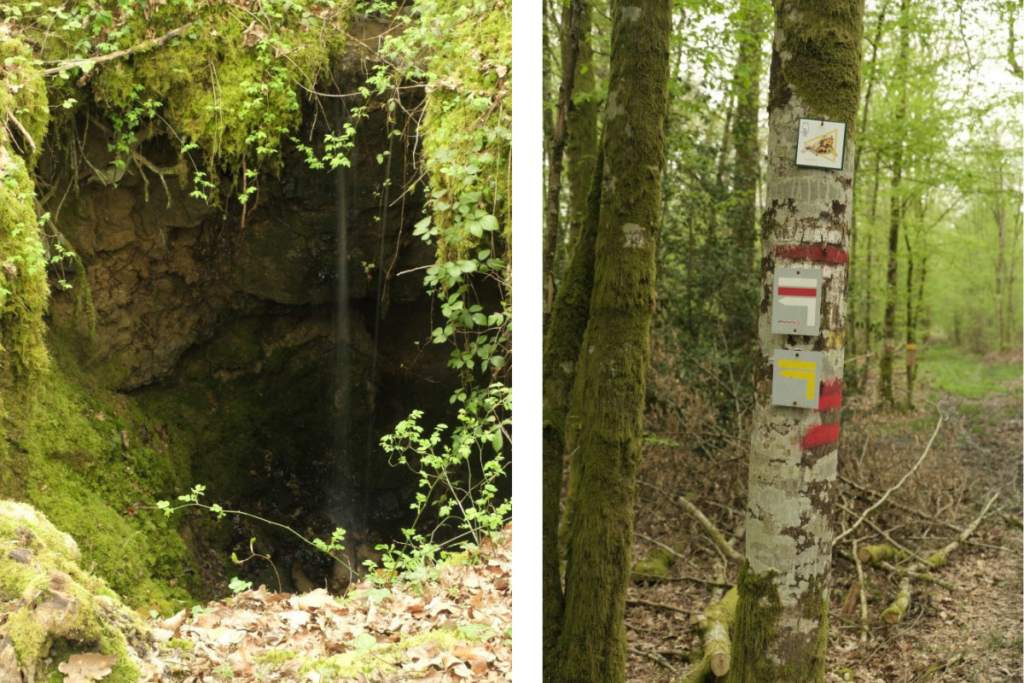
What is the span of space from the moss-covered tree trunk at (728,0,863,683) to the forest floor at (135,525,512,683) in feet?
3.18

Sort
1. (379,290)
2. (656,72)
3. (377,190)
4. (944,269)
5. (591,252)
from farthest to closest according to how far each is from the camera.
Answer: (944,269), (379,290), (377,190), (591,252), (656,72)

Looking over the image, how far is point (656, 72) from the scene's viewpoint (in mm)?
2346

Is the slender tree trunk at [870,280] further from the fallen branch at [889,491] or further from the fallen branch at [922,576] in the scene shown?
the fallen branch at [922,576]

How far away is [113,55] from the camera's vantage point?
2930mm

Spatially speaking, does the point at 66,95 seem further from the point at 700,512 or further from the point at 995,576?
the point at 995,576

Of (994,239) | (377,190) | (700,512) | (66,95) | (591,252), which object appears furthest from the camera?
(994,239)

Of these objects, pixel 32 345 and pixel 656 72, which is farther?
pixel 32 345

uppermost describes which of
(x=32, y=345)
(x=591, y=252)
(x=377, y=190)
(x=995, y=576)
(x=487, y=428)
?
(x=377, y=190)

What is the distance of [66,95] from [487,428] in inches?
88.2

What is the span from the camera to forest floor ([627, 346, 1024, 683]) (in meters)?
3.36

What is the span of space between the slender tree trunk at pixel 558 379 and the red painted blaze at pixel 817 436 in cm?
83

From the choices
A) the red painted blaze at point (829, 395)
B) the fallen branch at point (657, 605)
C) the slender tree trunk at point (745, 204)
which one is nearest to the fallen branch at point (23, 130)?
the red painted blaze at point (829, 395)

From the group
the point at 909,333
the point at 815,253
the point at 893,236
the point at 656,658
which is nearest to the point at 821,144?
the point at 815,253

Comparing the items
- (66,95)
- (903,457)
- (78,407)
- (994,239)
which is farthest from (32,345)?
(994,239)
